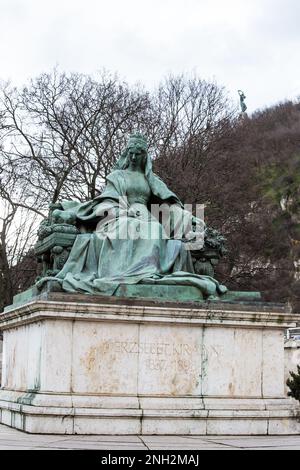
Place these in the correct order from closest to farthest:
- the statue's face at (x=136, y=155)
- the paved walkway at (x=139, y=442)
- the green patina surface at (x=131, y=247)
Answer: the paved walkway at (x=139, y=442), the green patina surface at (x=131, y=247), the statue's face at (x=136, y=155)

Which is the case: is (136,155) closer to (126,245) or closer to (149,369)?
(126,245)

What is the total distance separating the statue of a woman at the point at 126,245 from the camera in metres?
10.9

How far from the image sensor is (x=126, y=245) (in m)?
11.1

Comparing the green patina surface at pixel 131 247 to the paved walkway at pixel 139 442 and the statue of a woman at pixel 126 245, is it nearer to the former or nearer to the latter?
the statue of a woman at pixel 126 245

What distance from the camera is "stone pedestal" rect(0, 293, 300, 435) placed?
10133 mm

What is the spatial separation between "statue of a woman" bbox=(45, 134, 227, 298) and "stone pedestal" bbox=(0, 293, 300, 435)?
387 mm

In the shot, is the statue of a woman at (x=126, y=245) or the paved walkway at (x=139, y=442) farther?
the statue of a woman at (x=126, y=245)

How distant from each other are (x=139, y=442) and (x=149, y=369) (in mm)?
1529

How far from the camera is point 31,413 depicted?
32.5ft

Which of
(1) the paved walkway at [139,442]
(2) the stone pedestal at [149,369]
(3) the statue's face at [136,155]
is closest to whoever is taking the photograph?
(1) the paved walkway at [139,442]

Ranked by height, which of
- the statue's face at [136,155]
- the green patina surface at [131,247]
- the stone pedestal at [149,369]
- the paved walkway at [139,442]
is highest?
the statue's face at [136,155]

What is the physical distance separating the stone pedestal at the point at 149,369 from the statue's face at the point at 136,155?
254 centimetres

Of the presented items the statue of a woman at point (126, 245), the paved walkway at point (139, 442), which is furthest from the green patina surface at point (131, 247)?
the paved walkway at point (139, 442)

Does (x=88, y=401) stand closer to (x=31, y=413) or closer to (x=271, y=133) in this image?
(x=31, y=413)
